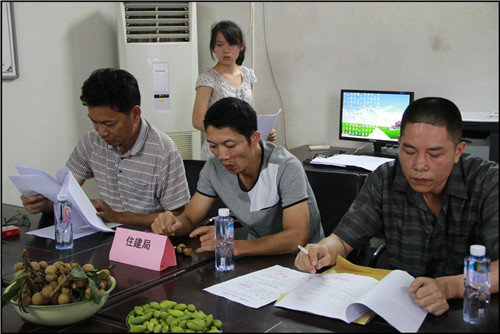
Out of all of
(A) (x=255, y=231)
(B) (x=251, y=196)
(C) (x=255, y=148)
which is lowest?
(A) (x=255, y=231)

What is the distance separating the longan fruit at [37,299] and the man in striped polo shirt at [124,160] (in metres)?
0.87

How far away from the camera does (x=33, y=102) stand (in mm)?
3379

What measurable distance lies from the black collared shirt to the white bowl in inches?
32.7

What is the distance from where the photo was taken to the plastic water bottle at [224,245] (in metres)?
1.46

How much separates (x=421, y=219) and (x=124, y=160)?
4.17 ft

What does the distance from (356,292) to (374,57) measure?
8.54 ft

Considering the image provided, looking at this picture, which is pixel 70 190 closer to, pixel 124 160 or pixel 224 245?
pixel 124 160

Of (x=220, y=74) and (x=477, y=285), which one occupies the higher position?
(x=220, y=74)

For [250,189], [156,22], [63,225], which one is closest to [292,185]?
[250,189]

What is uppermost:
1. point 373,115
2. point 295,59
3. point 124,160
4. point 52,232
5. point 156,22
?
point 156,22

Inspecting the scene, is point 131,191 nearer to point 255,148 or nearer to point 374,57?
point 255,148

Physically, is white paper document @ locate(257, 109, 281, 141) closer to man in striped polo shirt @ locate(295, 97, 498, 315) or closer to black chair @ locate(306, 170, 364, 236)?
black chair @ locate(306, 170, 364, 236)

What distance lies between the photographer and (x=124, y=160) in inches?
86.8

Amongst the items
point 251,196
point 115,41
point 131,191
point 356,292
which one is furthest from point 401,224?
point 115,41
